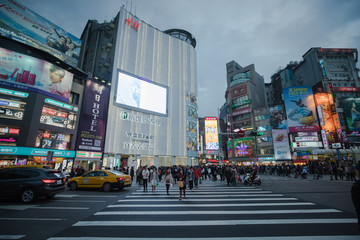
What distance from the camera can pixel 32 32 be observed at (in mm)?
28203

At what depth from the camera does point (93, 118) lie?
1242 inches

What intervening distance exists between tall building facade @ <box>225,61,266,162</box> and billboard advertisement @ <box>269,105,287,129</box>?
6.77 meters

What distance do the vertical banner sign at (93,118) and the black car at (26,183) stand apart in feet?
72.6

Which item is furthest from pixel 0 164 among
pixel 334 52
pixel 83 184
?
pixel 334 52

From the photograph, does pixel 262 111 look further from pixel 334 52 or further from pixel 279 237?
pixel 279 237

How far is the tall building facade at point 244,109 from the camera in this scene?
64.4 meters

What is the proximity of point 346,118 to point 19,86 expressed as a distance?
2972 inches

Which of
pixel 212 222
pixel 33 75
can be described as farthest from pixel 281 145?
pixel 33 75

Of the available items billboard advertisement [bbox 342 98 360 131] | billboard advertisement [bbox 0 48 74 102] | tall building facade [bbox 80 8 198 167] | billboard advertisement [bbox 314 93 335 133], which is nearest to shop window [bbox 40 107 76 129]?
billboard advertisement [bbox 0 48 74 102]

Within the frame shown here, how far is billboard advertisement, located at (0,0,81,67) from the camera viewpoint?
84.9 feet

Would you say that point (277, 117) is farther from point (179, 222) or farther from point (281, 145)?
point (179, 222)

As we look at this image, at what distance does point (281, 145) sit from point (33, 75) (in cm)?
6286

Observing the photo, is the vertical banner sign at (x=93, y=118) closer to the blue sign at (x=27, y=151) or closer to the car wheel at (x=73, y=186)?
the blue sign at (x=27, y=151)

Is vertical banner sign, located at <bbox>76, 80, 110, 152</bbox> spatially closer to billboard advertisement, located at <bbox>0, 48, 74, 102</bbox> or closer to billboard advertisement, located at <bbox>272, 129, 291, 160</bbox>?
billboard advertisement, located at <bbox>0, 48, 74, 102</bbox>
